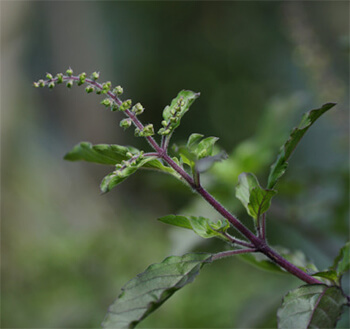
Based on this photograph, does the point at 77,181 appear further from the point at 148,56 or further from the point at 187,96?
the point at 187,96

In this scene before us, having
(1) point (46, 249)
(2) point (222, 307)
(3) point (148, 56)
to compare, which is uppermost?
(3) point (148, 56)

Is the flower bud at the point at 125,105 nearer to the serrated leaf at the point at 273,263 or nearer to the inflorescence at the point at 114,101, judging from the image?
the inflorescence at the point at 114,101

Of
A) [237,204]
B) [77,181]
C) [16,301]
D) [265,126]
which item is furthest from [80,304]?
[77,181]

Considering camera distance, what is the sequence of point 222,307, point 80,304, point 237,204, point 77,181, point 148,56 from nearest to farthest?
point 237,204, point 80,304, point 222,307, point 77,181, point 148,56

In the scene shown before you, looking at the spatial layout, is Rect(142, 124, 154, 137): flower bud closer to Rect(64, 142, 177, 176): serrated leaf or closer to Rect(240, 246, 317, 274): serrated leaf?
Rect(64, 142, 177, 176): serrated leaf

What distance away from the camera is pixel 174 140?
2.85 metres

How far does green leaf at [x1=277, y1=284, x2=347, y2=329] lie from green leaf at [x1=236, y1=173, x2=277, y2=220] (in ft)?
0.25

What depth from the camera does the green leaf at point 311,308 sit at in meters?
0.37

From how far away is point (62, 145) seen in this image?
119 inches

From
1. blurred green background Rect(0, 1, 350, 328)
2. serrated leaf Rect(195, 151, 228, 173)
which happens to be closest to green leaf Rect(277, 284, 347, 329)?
serrated leaf Rect(195, 151, 228, 173)

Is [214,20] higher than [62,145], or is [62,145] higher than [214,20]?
[214,20]

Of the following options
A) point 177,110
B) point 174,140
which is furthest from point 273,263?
point 174,140

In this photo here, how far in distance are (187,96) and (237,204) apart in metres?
0.47

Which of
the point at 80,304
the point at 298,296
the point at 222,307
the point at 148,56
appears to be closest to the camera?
the point at 298,296
